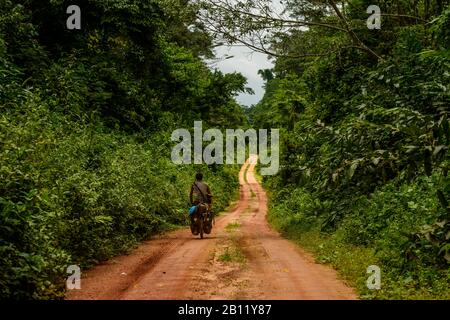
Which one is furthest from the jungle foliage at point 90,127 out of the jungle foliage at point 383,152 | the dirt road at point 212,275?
the jungle foliage at point 383,152

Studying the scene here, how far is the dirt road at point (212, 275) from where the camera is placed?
Answer: 7.73 meters

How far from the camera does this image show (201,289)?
26.2ft

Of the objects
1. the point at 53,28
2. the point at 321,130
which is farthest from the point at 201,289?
the point at 53,28

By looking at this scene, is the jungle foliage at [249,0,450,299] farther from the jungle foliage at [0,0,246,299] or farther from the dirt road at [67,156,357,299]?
the jungle foliage at [0,0,246,299]

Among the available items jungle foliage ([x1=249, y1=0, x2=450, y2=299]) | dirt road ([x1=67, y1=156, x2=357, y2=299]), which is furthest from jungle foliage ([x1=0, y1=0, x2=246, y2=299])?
jungle foliage ([x1=249, y1=0, x2=450, y2=299])

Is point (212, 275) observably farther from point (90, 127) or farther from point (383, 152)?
point (90, 127)

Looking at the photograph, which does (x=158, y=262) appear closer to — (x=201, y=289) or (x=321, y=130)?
(x=201, y=289)

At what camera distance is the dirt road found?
773 centimetres

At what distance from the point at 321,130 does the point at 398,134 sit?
1.23 m

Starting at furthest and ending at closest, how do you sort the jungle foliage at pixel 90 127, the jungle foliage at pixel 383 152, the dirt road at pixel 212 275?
the dirt road at pixel 212 275
the jungle foliage at pixel 90 127
the jungle foliage at pixel 383 152

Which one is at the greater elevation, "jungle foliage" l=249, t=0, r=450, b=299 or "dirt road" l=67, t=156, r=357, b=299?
"jungle foliage" l=249, t=0, r=450, b=299

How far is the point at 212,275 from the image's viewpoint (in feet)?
30.4

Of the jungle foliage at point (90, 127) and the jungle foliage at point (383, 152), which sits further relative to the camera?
the jungle foliage at point (90, 127)

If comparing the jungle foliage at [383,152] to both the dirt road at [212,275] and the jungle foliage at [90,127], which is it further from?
the jungle foliage at [90,127]
